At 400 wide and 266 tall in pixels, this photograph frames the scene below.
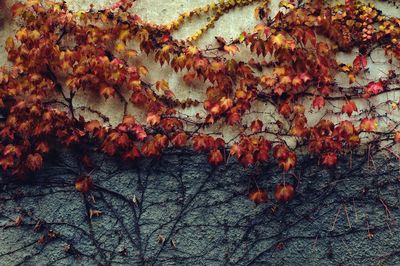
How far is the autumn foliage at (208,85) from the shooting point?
426 cm

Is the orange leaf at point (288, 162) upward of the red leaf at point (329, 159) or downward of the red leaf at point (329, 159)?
upward

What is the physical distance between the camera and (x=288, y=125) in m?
4.38

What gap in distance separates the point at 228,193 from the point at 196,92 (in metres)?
0.85

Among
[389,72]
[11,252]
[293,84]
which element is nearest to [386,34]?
[389,72]

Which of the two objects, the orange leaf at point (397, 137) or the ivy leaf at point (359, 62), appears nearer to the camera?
the orange leaf at point (397, 137)

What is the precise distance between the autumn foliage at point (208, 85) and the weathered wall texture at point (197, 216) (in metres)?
0.14

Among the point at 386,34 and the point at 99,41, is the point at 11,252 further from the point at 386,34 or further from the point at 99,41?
the point at 386,34

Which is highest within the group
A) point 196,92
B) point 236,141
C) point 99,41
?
point 99,41

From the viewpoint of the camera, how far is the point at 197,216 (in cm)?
434

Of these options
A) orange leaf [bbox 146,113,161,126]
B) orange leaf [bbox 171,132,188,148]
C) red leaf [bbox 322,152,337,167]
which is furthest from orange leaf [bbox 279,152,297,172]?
orange leaf [bbox 146,113,161,126]

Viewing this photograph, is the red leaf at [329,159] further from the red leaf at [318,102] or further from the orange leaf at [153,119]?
the orange leaf at [153,119]

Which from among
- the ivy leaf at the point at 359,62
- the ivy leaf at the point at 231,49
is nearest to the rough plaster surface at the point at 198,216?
the ivy leaf at the point at 359,62

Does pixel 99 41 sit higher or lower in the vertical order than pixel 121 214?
higher

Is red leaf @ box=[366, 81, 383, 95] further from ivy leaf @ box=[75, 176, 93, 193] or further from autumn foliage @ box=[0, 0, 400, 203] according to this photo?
ivy leaf @ box=[75, 176, 93, 193]
